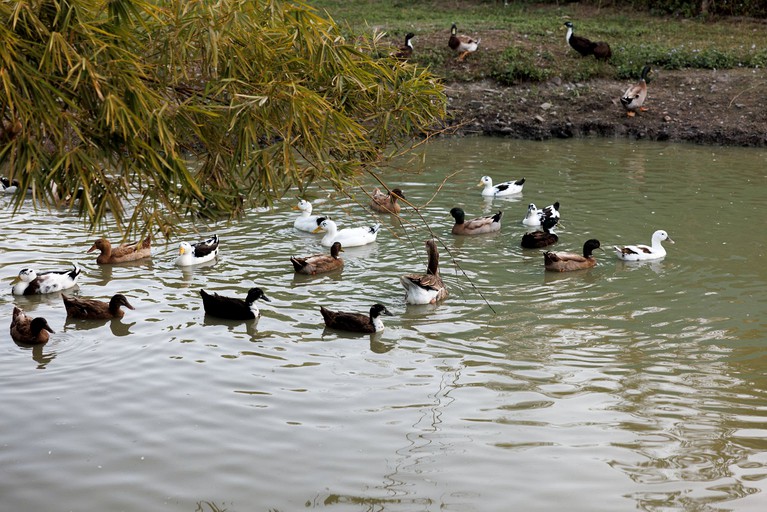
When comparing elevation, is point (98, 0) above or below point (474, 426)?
above

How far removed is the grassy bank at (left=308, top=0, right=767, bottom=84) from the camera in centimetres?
2997

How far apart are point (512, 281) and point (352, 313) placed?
3.20 metres

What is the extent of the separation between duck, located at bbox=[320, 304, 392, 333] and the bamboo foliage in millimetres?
3078

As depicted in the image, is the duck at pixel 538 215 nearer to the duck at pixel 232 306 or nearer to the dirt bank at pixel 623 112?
the duck at pixel 232 306

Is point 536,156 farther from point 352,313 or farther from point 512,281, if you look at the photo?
point 352,313

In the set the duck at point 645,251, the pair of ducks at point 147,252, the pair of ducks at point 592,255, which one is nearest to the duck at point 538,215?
the pair of ducks at point 592,255

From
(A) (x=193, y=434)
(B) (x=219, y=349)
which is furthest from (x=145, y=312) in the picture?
(A) (x=193, y=434)

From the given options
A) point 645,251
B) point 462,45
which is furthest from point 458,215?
point 462,45

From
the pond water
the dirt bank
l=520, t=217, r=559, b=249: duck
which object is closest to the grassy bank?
the dirt bank

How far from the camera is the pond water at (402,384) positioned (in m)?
8.33

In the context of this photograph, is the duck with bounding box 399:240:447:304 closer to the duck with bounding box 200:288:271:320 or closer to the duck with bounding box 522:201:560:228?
the duck with bounding box 200:288:271:320

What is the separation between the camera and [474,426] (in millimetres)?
9492

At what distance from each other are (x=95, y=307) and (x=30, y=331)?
3.59 ft

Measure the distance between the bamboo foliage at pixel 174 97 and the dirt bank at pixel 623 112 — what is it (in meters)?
18.3
